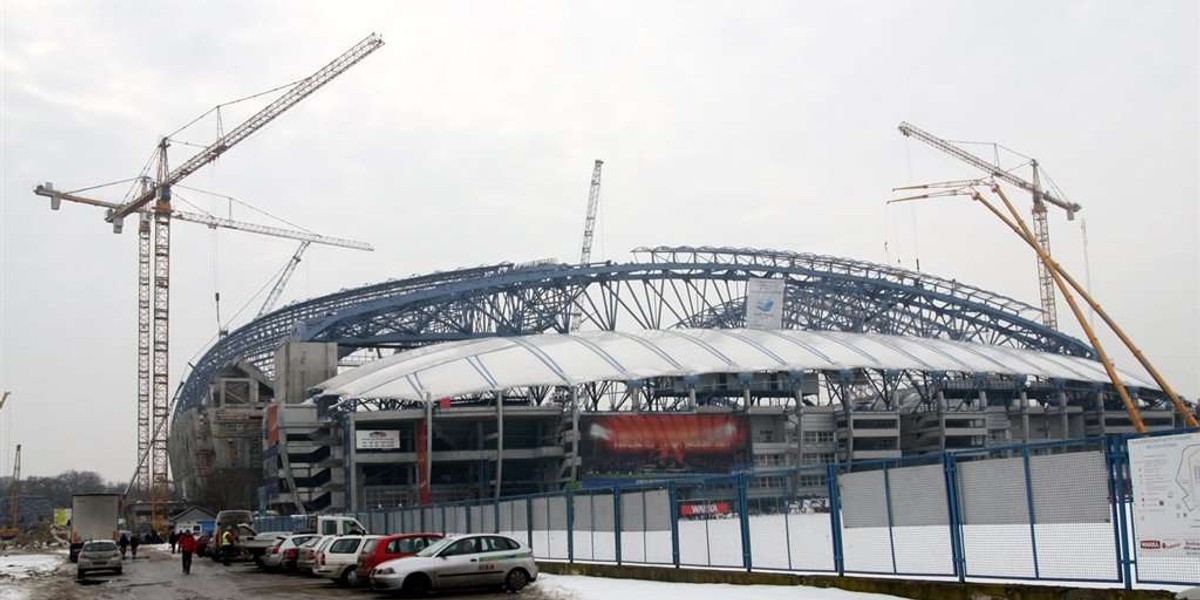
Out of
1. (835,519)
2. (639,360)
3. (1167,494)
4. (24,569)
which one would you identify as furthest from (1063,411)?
(1167,494)

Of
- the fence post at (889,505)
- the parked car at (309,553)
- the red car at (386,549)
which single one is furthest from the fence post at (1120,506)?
the parked car at (309,553)

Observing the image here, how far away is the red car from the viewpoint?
3184 centimetres

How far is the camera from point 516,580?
28578mm

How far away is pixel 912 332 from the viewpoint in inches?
5423

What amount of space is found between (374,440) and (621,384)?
22.8 meters

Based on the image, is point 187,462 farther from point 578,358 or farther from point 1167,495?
point 1167,495

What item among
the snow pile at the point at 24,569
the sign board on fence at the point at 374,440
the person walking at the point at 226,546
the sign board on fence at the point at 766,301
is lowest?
the snow pile at the point at 24,569

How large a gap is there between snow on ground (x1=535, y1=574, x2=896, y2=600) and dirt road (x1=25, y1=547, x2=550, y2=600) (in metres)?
0.74

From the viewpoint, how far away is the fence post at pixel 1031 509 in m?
18.4

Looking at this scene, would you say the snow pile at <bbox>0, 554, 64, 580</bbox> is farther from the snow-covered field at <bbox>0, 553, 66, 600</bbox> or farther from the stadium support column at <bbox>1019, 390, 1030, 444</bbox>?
the stadium support column at <bbox>1019, 390, 1030, 444</bbox>

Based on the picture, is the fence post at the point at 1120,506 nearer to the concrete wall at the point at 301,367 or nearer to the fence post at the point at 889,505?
the fence post at the point at 889,505

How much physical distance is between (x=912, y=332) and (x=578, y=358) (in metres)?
55.8

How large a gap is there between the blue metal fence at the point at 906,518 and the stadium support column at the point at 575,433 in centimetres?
6069

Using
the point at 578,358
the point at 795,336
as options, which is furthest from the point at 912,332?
the point at 578,358
